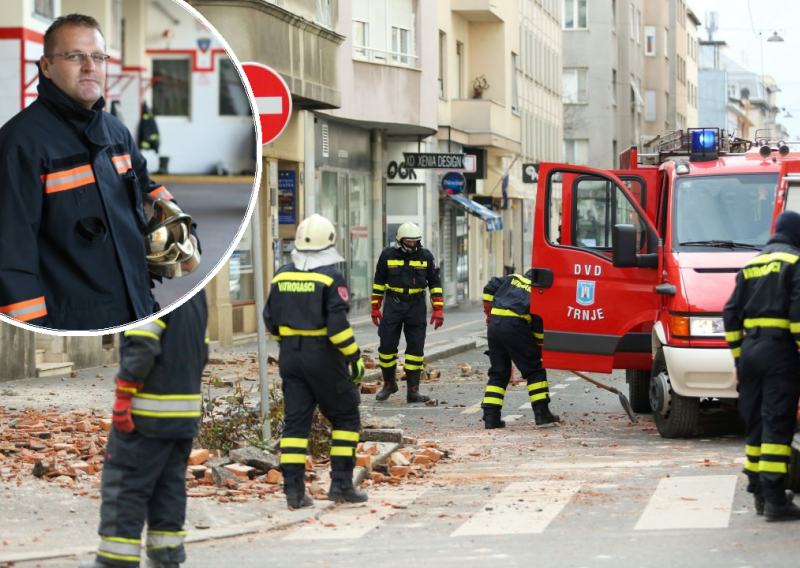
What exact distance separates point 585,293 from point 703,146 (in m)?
1.85

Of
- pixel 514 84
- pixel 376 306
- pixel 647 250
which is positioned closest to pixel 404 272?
pixel 376 306

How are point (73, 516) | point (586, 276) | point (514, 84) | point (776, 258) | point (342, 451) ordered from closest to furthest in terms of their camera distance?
point (73, 516) < point (776, 258) < point (342, 451) < point (586, 276) < point (514, 84)

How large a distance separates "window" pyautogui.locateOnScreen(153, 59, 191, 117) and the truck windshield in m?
10.8

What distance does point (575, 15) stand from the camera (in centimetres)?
7644

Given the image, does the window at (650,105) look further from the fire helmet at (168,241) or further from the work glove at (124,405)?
the fire helmet at (168,241)

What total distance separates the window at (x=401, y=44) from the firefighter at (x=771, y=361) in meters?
23.7

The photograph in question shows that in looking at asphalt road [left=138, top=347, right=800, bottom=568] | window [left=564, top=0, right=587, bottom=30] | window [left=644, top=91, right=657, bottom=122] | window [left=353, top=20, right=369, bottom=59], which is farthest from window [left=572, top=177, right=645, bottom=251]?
window [left=644, top=91, right=657, bottom=122]

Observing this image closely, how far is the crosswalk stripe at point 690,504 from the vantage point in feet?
26.0

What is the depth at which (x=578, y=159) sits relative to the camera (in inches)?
3014

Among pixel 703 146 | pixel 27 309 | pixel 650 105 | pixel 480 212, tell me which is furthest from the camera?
pixel 650 105

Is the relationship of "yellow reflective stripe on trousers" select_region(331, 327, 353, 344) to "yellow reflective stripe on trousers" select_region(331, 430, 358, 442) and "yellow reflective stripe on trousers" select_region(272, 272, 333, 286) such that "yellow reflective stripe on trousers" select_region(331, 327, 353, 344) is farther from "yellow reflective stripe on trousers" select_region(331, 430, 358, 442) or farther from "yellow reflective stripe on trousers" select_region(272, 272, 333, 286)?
"yellow reflective stripe on trousers" select_region(331, 430, 358, 442)

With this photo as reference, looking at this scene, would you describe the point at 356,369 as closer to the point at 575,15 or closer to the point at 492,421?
the point at 492,421

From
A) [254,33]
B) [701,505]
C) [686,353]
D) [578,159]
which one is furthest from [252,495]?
[578,159]

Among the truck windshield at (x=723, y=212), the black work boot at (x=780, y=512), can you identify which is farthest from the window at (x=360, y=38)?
the black work boot at (x=780, y=512)
